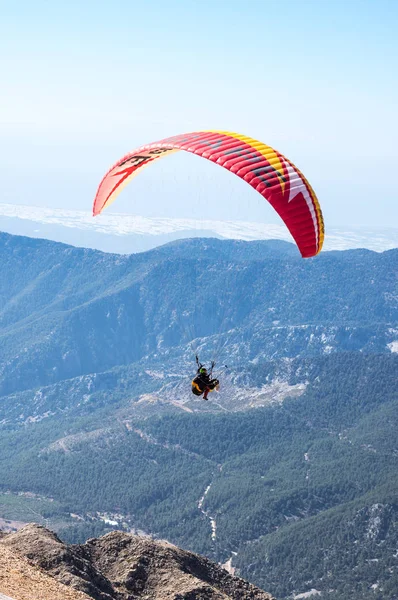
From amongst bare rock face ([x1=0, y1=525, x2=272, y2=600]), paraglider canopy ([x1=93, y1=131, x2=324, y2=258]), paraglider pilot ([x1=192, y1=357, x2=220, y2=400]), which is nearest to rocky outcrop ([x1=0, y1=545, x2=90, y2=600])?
bare rock face ([x1=0, y1=525, x2=272, y2=600])

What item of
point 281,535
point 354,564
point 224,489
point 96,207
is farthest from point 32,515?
point 96,207

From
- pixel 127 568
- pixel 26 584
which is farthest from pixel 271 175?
pixel 127 568

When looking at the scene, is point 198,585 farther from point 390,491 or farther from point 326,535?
point 390,491

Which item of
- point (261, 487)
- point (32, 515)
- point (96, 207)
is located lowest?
point (32, 515)

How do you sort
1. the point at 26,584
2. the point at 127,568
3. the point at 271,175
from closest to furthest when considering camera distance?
the point at 26,584
the point at 271,175
the point at 127,568

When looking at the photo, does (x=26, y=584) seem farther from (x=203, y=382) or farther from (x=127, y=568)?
(x=203, y=382)

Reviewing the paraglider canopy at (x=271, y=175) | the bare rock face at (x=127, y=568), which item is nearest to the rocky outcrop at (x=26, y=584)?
the bare rock face at (x=127, y=568)
